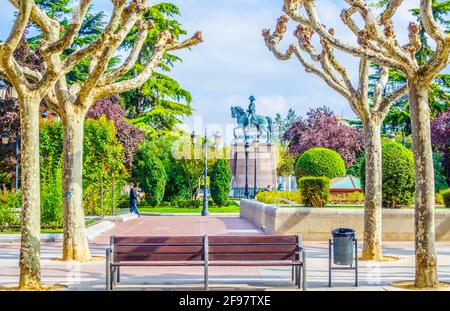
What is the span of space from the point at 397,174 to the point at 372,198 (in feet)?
20.2

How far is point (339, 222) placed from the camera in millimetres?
20922

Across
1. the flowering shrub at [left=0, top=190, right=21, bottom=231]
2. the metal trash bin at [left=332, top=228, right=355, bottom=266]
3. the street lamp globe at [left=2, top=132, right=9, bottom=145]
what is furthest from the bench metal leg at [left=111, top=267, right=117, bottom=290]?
the street lamp globe at [left=2, top=132, right=9, bottom=145]

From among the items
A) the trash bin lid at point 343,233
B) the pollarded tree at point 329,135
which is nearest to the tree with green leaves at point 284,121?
the pollarded tree at point 329,135

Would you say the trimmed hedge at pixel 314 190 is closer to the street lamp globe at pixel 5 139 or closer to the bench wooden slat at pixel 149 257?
the bench wooden slat at pixel 149 257

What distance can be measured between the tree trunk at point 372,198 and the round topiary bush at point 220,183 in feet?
105

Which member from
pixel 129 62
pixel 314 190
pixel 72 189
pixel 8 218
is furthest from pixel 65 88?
pixel 8 218

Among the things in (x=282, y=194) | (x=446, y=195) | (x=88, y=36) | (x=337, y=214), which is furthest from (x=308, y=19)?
(x=88, y=36)

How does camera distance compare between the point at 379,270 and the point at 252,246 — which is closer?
the point at 252,246

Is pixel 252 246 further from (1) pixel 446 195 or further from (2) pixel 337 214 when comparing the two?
(1) pixel 446 195

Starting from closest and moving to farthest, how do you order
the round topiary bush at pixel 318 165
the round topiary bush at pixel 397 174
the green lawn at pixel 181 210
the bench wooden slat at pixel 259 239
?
the bench wooden slat at pixel 259 239, the round topiary bush at pixel 397 174, the round topiary bush at pixel 318 165, the green lawn at pixel 181 210

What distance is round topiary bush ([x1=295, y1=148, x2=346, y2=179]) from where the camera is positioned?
3331cm

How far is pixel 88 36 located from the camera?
55.5 meters

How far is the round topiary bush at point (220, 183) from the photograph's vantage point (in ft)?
158

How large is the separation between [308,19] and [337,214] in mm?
8044
